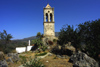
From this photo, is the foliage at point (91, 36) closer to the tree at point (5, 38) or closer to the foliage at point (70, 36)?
the foliage at point (70, 36)

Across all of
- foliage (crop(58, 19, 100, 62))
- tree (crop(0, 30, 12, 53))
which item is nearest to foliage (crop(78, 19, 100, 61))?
foliage (crop(58, 19, 100, 62))

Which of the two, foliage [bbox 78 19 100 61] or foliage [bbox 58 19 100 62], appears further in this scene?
foliage [bbox 58 19 100 62]

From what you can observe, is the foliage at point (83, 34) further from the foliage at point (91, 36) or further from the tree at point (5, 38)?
the tree at point (5, 38)

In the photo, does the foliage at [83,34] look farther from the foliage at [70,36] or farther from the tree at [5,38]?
the tree at [5,38]

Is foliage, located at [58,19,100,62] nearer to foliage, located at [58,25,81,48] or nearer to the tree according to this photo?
foliage, located at [58,25,81,48]

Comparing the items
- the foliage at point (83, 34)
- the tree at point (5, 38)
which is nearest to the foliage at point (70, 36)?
the foliage at point (83, 34)

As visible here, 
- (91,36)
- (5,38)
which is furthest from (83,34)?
(5,38)

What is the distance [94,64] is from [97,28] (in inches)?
266

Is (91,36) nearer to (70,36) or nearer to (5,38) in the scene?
(70,36)

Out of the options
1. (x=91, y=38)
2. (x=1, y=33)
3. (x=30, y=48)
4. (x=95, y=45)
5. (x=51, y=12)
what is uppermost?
(x=51, y=12)

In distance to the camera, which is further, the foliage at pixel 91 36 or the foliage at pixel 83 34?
the foliage at pixel 83 34

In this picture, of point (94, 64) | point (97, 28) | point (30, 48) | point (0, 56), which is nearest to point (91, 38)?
point (97, 28)

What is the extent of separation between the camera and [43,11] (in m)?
19.9

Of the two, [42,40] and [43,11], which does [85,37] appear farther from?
[43,11]
